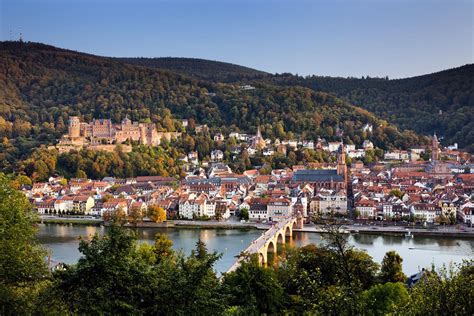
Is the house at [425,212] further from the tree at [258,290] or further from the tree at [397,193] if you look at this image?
the tree at [258,290]

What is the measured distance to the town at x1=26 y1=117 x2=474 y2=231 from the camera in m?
19.5

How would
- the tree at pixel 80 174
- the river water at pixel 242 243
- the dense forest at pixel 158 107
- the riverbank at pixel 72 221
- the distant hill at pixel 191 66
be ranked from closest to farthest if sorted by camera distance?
the river water at pixel 242 243 → the riverbank at pixel 72 221 → the tree at pixel 80 174 → the dense forest at pixel 158 107 → the distant hill at pixel 191 66

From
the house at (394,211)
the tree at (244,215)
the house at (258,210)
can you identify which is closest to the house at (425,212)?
the house at (394,211)

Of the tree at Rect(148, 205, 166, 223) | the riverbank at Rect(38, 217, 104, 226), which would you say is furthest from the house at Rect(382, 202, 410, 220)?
the riverbank at Rect(38, 217, 104, 226)

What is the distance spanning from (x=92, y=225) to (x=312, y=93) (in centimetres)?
2624

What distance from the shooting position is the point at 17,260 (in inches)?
217

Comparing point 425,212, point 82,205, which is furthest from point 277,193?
point 82,205

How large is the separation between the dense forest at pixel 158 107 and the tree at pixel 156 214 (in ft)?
33.2

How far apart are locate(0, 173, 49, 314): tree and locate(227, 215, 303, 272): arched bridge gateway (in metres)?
5.04

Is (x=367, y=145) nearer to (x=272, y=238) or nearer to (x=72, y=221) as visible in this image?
(x=72, y=221)

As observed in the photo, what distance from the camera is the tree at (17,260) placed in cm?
473

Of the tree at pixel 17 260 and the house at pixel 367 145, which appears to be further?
the house at pixel 367 145

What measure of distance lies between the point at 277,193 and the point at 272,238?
7.50m

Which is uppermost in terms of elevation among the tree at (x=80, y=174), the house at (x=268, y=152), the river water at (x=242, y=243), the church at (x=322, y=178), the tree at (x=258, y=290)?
the house at (x=268, y=152)
